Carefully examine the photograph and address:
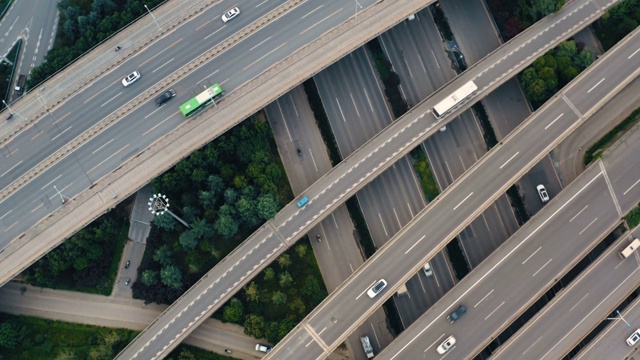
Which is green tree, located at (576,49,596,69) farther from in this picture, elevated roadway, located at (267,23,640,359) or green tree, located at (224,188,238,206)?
green tree, located at (224,188,238,206)

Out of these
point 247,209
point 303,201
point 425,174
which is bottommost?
point 425,174

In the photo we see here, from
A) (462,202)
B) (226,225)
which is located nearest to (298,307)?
(226,225)

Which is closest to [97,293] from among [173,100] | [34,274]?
[34,274]

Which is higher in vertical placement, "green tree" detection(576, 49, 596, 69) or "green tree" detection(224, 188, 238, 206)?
"green tree" detection(224, 188, 238, 206)

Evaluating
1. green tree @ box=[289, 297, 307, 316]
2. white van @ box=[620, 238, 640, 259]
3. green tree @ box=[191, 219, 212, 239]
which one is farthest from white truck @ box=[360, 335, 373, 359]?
white van @ box=[620, 238, 640, 259]

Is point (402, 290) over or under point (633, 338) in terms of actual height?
over

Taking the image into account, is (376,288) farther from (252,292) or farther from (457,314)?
(252,292)

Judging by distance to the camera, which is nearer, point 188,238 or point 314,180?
point 188,238
